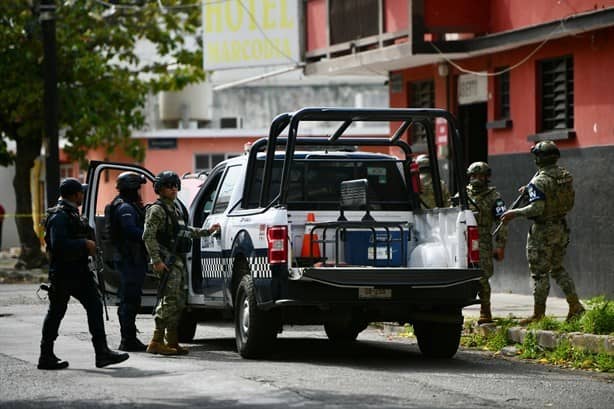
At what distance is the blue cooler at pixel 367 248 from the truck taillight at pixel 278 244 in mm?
1004

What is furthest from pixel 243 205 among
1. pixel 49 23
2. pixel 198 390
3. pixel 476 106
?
pixel 49 23

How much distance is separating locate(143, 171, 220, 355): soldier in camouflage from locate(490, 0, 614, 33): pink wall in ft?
24.2

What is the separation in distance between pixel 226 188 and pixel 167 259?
117 centimetres

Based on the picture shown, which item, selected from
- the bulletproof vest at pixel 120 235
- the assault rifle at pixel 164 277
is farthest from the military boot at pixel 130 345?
the bulletproof vest at pixel 120 235

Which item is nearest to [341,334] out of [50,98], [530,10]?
[530,10]

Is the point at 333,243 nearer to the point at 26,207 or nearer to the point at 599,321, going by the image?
the point at 599,321

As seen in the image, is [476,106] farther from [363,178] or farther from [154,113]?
[154,113]

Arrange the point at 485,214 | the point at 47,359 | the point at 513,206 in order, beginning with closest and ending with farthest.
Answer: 1. the point at 47,359
2. the point at 513,206
3. the point at 485,214

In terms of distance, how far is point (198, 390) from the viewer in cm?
1103

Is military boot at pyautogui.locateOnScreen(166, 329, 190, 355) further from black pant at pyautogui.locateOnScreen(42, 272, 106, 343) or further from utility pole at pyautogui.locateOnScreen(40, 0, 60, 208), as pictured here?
utility pole at pyautogui.locateOnScreen(40, 0, 60, 208)

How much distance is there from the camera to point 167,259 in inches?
557

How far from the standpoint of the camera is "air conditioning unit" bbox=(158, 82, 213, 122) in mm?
47031

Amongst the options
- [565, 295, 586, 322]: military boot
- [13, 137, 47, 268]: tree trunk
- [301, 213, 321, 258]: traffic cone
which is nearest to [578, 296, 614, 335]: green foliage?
[565, 295, 586, 322]: military boot

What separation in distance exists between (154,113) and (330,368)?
119 ft
